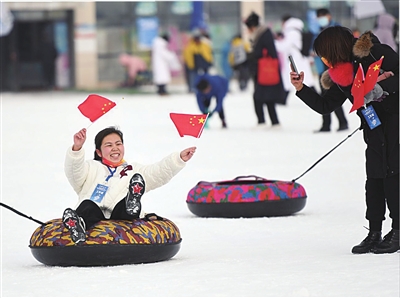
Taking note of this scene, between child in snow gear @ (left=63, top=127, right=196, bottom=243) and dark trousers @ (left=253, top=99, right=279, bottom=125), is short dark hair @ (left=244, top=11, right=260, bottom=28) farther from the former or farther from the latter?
child in snow gear @ (left=63, top=127, right=196, bottom=243)

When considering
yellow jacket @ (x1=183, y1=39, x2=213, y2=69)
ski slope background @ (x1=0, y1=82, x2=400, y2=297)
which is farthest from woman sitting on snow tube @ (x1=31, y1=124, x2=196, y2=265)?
yellow jacket @ (x1=183, y1=39, x2=213, y2=69)

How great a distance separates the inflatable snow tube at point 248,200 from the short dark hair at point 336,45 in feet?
6.30

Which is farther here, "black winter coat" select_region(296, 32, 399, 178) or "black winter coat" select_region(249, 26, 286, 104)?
"black winter coat" select_region(249, 26, 286, 104)

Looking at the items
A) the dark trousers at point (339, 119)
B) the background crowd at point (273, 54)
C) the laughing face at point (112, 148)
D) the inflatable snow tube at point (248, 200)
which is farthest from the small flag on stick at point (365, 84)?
the dark trousers at point (339, 119)

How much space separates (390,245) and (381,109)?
2.43 feet

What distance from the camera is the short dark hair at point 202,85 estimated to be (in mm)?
14594

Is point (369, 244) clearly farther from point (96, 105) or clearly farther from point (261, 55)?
point (261, 55)

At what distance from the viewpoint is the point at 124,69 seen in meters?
35.4

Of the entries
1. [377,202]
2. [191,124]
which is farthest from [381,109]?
[191,124]

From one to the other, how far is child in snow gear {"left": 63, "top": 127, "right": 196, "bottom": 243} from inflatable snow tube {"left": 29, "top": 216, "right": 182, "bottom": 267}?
0.06 m

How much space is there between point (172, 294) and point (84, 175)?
1.29m

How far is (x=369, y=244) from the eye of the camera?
578 centimetres

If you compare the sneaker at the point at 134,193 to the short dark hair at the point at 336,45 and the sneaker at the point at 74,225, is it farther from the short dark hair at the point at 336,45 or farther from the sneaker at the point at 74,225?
the short dark hair at the point at 336,45

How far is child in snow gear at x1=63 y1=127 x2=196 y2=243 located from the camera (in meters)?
5.45
